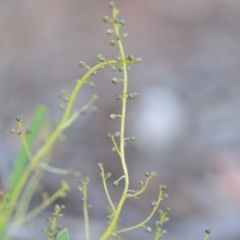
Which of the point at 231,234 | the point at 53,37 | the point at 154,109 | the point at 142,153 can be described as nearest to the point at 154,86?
the point at 154,109

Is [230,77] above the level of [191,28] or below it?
below

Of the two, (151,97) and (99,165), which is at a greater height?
(151,97)

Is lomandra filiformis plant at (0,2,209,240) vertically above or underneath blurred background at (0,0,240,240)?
underneath

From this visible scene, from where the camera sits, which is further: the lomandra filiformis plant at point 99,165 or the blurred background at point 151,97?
the blurred background at point 151,97

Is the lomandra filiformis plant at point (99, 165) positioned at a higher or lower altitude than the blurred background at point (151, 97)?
lower

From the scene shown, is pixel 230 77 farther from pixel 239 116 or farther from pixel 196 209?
pixel 196 209

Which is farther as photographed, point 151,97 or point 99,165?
point 151,97

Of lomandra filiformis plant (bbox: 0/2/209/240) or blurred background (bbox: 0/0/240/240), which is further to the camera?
blurred background (bbox: 0/0/240/240)

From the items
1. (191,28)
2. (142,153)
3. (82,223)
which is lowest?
(82,223)
